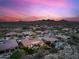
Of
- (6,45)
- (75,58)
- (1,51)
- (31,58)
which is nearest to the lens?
(75,58)

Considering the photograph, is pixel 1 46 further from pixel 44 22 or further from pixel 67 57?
pixel 44 22

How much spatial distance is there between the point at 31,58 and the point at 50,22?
143859 mm

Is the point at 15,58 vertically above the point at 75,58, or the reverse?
the point at 75,58

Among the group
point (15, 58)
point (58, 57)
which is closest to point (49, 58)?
point (58, 57)

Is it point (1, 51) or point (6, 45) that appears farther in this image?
point (6, 45)

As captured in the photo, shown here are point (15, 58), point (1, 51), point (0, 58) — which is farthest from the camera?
point (1, 51)

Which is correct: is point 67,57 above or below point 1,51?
above

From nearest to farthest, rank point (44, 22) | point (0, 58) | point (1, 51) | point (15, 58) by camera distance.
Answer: point (15, 58) → point (0, 58) → point (1, 51) → point (44, 22)

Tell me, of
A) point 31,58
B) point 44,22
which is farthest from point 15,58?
point 44,22

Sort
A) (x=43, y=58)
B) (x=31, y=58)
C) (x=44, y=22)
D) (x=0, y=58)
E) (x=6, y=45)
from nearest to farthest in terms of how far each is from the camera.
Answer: (x=43, y=58)
(x=31, y=58)
(x=0, y=58)
(x=6, y=45)
(x=44, y=22)

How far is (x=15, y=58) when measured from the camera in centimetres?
1861

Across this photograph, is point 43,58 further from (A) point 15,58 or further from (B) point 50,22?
(B) point 50,22

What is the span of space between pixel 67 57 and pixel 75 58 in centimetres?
67

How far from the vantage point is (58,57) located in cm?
1380
